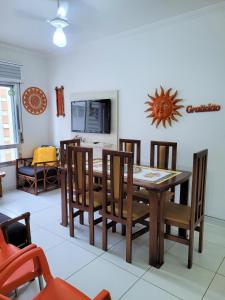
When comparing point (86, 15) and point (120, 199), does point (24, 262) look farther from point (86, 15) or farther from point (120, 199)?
point (86, 15)

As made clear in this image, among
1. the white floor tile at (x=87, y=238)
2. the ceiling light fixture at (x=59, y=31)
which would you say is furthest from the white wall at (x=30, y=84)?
the white floor tile at (x=87, y=238)

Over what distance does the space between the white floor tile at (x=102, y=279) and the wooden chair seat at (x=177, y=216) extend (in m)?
0.59

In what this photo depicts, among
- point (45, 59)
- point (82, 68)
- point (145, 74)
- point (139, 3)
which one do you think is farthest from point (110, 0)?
point (45, 59)

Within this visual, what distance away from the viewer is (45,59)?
15.5ft

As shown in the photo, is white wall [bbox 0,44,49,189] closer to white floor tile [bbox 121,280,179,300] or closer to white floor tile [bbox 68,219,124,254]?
white floor tile [bbox 68,219,124,254]

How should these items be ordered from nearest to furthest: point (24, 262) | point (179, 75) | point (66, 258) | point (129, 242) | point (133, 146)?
point (24, 262), point (129, 242), point (66, 258), point (179, 75), point (133, 146)

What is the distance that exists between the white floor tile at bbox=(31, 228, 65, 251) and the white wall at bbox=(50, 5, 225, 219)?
1.79 meters

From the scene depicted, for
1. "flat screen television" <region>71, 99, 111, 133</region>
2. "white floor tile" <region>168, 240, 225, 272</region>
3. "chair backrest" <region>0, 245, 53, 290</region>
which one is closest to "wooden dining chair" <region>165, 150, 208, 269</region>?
"white floor tile" <region>168, 240, 225, 272</region>

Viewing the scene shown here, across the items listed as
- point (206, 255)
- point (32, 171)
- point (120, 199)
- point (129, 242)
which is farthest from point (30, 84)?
point (206, 255)

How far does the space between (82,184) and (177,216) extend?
1.02m

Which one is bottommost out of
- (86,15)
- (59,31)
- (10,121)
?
(10,121)

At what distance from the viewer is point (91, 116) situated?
409 cm

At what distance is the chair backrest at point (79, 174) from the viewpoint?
2.34m

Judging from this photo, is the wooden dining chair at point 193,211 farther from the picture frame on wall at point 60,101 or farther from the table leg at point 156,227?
the picture frame on wall at point 60,101
